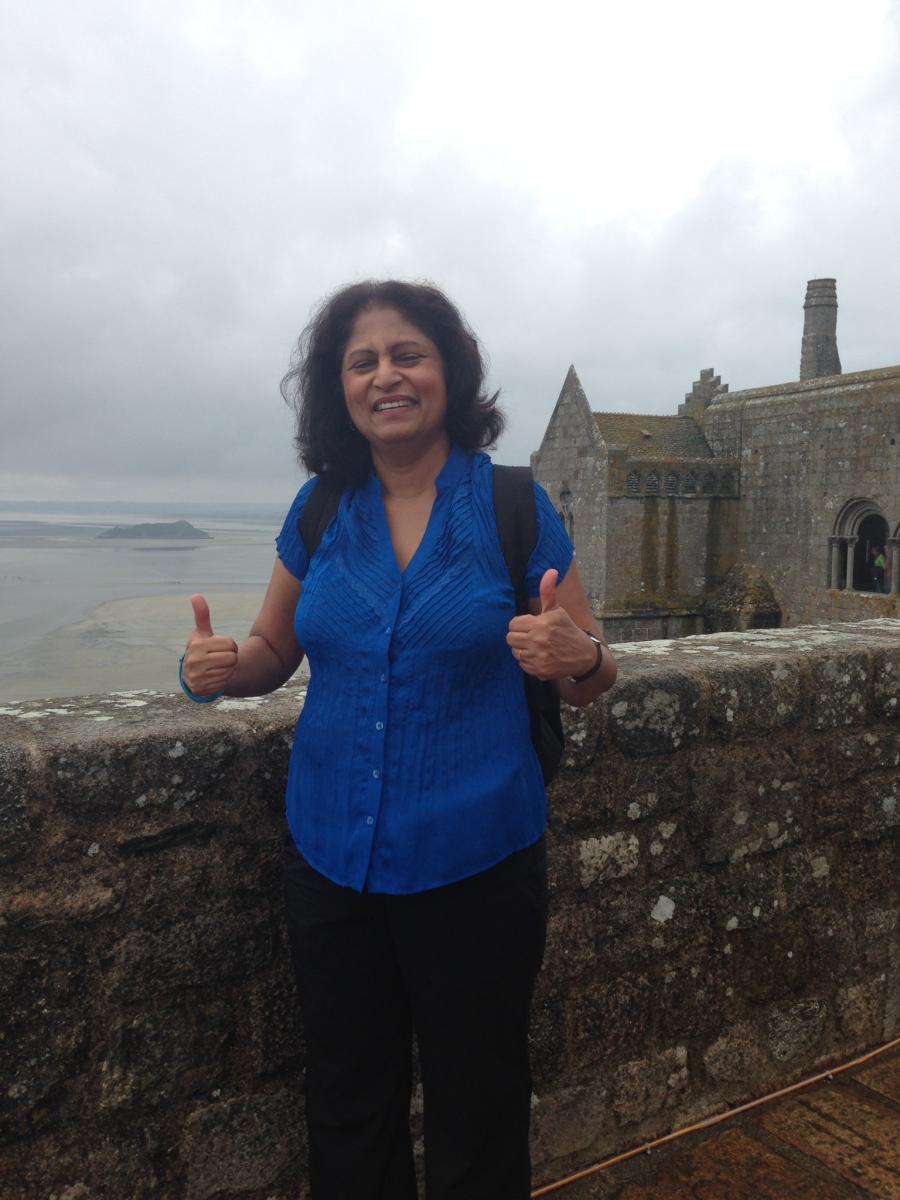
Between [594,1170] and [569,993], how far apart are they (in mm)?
491

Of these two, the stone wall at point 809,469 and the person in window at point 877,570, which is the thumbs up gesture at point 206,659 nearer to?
the stone wall at point 809,469

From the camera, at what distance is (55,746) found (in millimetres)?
2045

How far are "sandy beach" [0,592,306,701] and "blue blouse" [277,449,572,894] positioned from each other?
1821 centimetres

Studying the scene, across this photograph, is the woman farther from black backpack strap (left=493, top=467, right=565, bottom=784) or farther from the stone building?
the stone building

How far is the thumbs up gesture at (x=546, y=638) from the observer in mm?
1748

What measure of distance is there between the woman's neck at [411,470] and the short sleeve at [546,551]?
0.76 ft

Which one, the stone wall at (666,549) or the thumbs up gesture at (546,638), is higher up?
the stone wall at (666,549)

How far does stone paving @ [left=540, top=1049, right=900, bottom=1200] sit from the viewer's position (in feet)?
8.17

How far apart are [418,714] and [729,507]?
23.4 metres

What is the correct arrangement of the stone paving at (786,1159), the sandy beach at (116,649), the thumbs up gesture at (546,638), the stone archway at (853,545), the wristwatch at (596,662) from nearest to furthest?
the thumbs up gesture at (546,638) < the wristwatch at (596,662) < the stone paving at (786,1159) < the stone archway at (853,545) < the sandy beach at (116,649)

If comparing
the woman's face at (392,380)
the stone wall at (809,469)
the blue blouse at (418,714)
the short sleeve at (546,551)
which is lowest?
the blue blouse at (418,714)

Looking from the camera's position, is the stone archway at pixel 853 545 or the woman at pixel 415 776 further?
the stone archway at pixel 853 545

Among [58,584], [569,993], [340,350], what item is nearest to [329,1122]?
[569,993]

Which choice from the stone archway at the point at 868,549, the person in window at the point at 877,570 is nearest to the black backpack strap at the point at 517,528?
the stone archway at the point at 868,549
